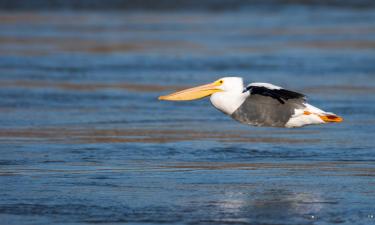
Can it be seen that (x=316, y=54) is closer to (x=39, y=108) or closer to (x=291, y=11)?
(x=39, y=108)

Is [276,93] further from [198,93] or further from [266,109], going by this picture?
[198,93]

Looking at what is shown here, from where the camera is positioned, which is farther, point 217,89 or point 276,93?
point 217,89

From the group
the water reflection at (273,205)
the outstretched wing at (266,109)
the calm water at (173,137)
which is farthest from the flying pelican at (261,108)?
the water reflection at (273,205)

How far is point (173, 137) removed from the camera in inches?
425

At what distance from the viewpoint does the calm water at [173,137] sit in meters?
7.62

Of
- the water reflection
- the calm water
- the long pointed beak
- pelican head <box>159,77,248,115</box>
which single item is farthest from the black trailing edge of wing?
the water reflection

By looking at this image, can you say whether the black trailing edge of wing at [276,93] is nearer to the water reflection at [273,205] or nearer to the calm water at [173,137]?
the calm water at [173,137]

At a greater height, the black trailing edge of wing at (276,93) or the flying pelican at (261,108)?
the black trailing edge of wing at (276,93)

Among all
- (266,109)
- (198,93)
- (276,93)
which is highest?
(276,93)

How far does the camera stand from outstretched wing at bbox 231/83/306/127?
947 centimetres

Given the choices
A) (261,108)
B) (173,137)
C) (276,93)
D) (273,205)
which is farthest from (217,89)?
(273,205)

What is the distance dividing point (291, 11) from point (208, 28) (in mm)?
5699

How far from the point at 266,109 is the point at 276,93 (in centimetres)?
46

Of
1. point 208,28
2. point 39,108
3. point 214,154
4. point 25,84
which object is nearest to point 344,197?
point 214,154
